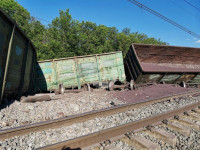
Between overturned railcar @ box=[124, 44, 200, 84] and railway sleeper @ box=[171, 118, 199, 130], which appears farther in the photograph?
overturned railcar @ box=[124, 44, 200, 84]

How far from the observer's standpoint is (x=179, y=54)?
1038 centimetres

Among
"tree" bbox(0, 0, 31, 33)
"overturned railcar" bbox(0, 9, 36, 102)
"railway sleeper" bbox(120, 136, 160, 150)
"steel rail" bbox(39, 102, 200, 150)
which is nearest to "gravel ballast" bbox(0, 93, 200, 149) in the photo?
"steel rail" bbox(39, 102, 200, 150)

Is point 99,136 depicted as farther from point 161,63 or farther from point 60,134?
point 161,63

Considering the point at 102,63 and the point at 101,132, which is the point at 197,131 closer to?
the point at 101,132

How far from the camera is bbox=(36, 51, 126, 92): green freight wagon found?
9414mm

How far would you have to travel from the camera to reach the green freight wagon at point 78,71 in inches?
371

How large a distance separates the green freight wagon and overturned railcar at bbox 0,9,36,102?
11.2 ft

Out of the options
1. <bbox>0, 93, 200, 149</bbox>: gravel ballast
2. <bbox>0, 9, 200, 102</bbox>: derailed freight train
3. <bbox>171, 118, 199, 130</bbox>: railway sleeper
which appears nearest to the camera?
<bbox>0, 93, 200, 149</bbox>: gravel ballast

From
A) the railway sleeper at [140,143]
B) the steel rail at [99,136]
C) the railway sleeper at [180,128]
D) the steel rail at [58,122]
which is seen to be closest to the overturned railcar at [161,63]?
the steel rail at [58,122]

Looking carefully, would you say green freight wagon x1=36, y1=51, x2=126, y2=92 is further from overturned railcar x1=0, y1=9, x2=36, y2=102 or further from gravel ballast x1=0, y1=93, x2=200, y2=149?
gravel ballast x1=0, y1=93, x2=200, y2=149

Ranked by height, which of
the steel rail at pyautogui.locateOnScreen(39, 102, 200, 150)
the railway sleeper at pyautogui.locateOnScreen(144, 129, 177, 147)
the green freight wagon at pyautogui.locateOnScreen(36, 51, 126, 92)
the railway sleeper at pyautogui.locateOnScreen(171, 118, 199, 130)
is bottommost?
the railway sleeper at pyautogui.locateOnScreen(171, 118, 199, 130)

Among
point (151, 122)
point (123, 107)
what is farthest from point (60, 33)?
point (151, 122)

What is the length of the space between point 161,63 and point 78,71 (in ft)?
20.3

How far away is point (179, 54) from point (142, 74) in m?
4.31
